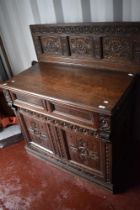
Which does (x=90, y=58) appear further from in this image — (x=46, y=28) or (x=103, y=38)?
(x=46, y=28)

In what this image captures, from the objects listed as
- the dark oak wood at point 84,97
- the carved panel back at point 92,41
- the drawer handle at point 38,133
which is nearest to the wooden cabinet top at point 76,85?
the dark oak wood at point 84,97

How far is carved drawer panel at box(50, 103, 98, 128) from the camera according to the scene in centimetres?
128

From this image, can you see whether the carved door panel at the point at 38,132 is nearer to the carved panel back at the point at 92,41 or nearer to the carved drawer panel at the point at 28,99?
the carved drawer panel at the point at 28,99

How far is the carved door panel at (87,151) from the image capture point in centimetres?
143

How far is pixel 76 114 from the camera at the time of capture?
135 cm

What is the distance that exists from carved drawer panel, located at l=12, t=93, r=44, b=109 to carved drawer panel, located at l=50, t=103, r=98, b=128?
0.13 metres

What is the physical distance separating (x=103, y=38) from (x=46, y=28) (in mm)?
526

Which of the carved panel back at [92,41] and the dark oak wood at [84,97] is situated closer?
the dark oak wood at [84,97]

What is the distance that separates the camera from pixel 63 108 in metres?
1.39

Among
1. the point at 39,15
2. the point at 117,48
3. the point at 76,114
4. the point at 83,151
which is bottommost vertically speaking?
the point at 83,151

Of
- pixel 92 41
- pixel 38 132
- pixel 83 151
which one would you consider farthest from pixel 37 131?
pixel 92 41

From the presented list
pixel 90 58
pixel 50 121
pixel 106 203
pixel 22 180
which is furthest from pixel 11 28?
pixel 106 203

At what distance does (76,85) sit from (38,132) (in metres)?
0.61

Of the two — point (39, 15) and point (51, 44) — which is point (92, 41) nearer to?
point (51, 44)
